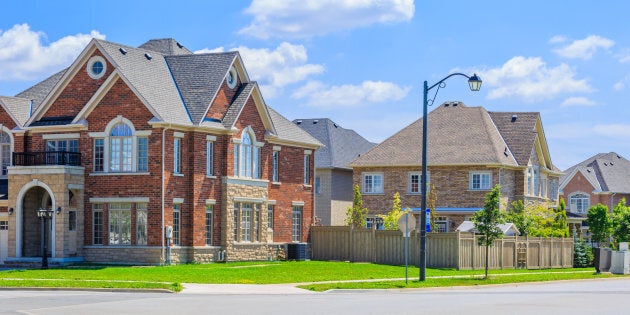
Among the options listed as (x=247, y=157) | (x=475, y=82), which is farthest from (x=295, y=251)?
(x=475, y=82)

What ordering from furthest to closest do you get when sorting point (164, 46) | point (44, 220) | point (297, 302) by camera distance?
point (164, 46) → point (44, 220) → point (297, 302)

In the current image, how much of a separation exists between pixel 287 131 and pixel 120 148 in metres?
11.6

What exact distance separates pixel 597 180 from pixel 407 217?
60903 mm

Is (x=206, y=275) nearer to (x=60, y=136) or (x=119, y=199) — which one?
(x=119, y=199)

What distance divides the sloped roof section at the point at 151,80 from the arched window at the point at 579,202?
177 ft

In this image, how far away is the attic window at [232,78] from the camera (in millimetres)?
48781

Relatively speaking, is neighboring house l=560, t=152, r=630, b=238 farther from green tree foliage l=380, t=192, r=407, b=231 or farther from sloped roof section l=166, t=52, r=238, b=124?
sloped roof section l=166, t=52, r=238, b=124

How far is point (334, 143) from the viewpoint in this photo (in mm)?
72625

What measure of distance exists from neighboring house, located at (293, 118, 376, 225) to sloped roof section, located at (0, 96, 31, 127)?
73.8 feet

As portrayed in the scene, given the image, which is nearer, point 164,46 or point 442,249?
point 442,249

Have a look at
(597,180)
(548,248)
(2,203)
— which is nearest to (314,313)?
(2,203)

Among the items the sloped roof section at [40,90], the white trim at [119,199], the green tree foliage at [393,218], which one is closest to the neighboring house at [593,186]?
the green tree foliage at [393,218]

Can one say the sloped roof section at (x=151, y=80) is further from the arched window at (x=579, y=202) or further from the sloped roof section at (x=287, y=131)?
the arched window at (x=579, y=202)

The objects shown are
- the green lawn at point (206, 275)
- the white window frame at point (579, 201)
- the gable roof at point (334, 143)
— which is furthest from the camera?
the white window frame at point (579, 201)
